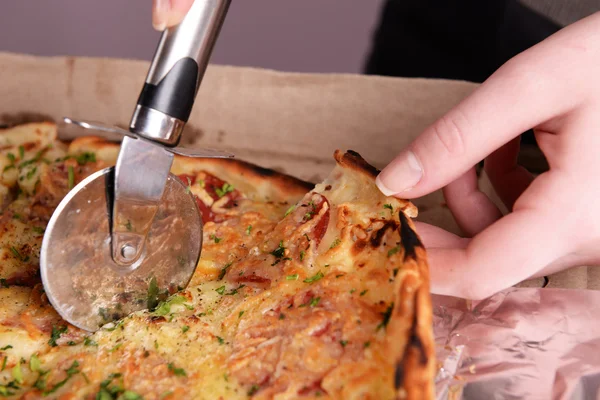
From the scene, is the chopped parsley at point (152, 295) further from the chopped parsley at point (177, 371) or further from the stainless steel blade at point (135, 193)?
the chopped parsley at point (177, 371)

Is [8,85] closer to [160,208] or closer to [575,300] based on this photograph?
[160,208]

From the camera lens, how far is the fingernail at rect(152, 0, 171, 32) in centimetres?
181

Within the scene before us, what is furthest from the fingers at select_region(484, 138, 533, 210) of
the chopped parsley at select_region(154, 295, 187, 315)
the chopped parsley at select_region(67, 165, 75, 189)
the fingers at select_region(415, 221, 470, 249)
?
the chopped parsley at select_region(67, 165, 75, 189)

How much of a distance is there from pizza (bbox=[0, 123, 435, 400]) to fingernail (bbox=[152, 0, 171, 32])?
2.82 ft

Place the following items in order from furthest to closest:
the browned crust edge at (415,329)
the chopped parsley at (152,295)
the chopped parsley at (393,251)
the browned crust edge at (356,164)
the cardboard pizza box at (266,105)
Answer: the cardboard pizza box at (266,105), the browned crust edge at (356,164), the chopped parsley at (152,295), the chopped parsley at (393,251), the browned crust edge at (415,329)

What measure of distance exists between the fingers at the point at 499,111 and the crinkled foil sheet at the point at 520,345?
23.5 inches

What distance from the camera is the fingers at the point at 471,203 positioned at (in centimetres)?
277

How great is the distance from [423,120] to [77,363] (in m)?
2.31

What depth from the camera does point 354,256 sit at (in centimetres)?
211

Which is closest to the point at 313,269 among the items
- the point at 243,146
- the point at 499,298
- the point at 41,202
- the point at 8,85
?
the point at 499,298

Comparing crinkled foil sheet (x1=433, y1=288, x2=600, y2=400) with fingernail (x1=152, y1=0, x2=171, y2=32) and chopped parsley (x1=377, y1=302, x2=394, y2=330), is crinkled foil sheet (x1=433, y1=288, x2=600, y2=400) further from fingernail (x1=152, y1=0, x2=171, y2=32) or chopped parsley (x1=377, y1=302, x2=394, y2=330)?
fingernail (x1=152, y1=0, x2=171, y2=32)

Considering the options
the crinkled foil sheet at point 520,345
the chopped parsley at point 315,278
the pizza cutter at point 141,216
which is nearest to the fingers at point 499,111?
the chopped parsley at point 315,278

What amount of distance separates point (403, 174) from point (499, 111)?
1.20 feet

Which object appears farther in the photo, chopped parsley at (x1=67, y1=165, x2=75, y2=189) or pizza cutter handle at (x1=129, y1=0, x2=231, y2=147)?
chopped parsley at (x1=67, y1=165, x2=75, y2=189)
